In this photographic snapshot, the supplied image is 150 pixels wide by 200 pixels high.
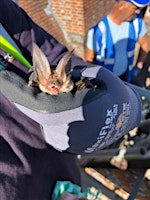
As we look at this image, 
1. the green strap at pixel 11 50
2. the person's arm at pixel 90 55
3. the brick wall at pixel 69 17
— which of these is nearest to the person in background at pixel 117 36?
the person's arm at pixel 90 55

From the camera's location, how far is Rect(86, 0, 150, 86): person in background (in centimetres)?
255

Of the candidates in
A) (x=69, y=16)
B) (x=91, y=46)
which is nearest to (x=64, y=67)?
(x=91, y=46)

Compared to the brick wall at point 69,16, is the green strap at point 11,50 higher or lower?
higher

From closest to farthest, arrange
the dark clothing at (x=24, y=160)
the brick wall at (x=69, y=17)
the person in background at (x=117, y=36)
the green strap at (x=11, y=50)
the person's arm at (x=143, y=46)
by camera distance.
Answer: the dark clothing at (x=24, y=160) → the green strap at (x=11, y=50) → the person in background at (x=117, y=36) → the person's arm at (x=143, y=46) → the brick wall at (x=69, y=17)

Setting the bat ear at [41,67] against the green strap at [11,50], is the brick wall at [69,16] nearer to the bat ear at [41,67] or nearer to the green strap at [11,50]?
the green strap at [11,50]

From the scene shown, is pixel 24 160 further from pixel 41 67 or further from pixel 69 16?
pixel 69 16

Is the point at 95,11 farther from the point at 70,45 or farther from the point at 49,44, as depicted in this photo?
the point at 49,44

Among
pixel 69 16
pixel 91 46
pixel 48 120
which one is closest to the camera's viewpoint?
pixel 48 120

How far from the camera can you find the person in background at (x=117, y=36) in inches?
100

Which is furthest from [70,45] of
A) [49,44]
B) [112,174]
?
[49,44]

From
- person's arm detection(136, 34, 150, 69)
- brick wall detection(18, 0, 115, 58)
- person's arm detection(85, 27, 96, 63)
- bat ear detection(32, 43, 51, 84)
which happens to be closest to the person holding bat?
bat ear detection(32, 43, 51, 84)

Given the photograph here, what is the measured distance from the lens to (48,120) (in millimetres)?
A: 822

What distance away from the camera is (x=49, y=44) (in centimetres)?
115

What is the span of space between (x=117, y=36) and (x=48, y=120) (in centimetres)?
191
